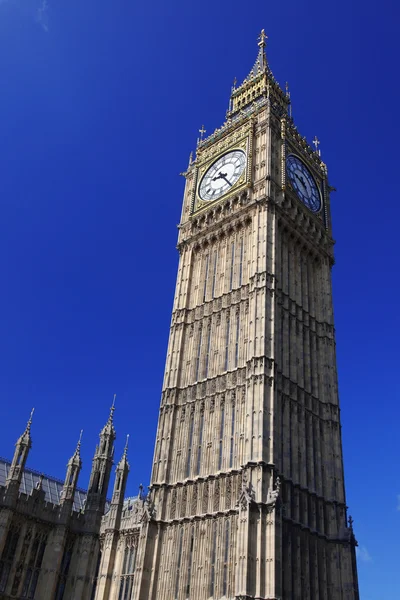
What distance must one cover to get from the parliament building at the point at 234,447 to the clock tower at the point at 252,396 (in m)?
0.12

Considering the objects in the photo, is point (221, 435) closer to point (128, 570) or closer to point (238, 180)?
point (128, 570)

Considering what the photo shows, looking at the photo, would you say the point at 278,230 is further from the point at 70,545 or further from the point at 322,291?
the point at 70,545

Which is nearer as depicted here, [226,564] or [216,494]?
[226,564]

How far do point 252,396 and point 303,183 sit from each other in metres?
26.2

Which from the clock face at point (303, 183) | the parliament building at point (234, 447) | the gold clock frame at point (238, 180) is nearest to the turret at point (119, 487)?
the parliament building at point (234, 447)

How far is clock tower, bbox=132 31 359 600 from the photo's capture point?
120 ft

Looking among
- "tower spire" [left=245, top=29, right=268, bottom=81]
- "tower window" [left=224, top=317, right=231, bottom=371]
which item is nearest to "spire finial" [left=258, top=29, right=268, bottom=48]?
"tower spire" [left=245, top=29, right=268, bottom=81]

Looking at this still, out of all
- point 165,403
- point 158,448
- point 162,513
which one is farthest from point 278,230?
point 162,513

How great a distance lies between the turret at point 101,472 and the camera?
48188 millimetres

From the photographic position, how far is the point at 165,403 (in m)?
46.9

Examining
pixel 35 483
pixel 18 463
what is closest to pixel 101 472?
pixel 18 463

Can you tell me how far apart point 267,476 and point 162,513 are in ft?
29.8

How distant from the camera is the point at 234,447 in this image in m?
40.0

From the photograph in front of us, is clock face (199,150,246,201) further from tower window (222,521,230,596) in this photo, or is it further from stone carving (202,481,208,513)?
tower window (222,521,230,596)
